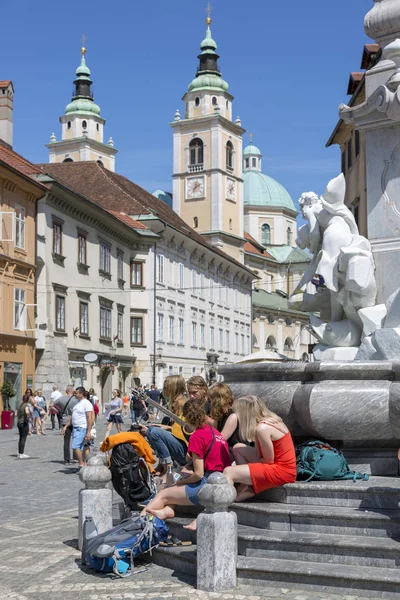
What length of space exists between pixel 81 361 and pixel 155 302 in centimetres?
1076

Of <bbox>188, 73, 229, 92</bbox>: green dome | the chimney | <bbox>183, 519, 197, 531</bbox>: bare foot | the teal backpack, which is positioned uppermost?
<bbox>188, 73, 229, 92</bbox>: green dome

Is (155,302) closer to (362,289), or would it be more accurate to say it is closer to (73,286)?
(73,286)

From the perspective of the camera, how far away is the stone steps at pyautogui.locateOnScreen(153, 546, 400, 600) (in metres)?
5.77

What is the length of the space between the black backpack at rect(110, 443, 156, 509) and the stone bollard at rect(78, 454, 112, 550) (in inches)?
15.3

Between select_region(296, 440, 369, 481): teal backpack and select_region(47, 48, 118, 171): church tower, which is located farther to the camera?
select_region(47, 48, 118, 171): church tower

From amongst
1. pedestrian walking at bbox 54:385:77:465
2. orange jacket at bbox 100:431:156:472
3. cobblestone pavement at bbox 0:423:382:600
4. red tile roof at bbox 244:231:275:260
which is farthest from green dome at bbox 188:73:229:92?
orange jacket at bbox 100:431:156:472

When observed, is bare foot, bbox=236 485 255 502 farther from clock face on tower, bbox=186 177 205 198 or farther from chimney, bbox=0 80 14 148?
clock face on tower, bbox=186 177 205 198

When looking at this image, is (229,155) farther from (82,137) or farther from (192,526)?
(192,526)

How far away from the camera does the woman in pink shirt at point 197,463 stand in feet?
23.1

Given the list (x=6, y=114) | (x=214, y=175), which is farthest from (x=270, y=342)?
(x=6, y=114)

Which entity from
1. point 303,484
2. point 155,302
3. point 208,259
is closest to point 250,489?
point 303,484

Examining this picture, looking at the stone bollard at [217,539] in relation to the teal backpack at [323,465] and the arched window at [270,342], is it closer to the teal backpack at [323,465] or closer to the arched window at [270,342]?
the teal backpack at [323,465]

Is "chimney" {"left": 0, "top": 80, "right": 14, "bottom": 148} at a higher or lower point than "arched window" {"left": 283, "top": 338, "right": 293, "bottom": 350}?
higher

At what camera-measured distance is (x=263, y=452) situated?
22.5ft
